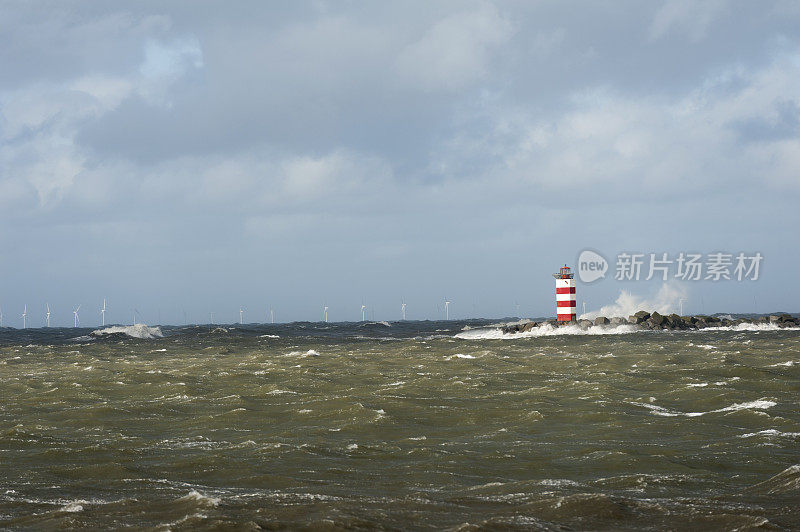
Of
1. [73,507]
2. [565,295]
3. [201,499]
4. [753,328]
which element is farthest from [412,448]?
[753,328]

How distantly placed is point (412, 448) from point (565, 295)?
40081mm

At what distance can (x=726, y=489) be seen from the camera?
10.4 m

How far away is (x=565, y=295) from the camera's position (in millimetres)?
52469

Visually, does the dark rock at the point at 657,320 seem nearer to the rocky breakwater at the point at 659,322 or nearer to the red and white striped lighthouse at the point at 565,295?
the rocky breakwater at the point at 659,322

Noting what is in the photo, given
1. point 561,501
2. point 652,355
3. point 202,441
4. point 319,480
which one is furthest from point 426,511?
point 652,355

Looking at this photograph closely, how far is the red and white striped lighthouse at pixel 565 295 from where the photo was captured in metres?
51.3

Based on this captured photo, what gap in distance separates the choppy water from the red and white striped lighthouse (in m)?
24.0

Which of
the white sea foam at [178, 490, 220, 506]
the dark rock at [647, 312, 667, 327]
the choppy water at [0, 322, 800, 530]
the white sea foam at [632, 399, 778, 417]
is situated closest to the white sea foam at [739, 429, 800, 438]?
the choppy water at [0, 322, 800, 530]

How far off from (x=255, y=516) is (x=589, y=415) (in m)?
9.12

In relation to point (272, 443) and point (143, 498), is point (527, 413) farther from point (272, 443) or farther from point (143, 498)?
point (143, 498)

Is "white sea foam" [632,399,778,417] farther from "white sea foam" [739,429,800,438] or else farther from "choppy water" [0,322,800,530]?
"white sea foam" [739,429,800,438]

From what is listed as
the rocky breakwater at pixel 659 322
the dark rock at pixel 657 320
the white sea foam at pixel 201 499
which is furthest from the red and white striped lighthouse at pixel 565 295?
the white sea foam at pixel 201 499

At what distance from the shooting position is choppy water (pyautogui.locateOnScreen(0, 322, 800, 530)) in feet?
30.9

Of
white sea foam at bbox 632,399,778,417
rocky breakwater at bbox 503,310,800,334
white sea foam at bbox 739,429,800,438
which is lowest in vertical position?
white sea foam at bbox 739,429,800,438
